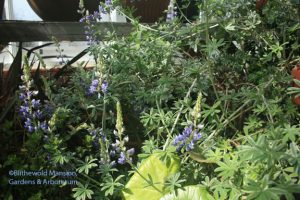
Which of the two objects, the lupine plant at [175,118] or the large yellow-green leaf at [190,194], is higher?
the lupine plant at [175,118]

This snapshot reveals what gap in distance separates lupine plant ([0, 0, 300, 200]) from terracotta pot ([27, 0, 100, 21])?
55 centimetres

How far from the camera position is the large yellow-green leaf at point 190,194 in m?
0.98

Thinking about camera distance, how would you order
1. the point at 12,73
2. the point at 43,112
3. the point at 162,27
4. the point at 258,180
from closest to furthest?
the point at 258,180 → the point at 43,112 → the point at 162,27 → the point at 12,73

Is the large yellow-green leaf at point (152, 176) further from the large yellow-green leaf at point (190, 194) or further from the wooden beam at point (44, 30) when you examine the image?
the wooden beam at point (44, 30)

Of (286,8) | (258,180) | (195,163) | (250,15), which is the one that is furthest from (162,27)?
(258,180)

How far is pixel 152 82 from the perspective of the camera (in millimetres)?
1490

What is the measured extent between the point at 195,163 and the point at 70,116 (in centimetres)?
49

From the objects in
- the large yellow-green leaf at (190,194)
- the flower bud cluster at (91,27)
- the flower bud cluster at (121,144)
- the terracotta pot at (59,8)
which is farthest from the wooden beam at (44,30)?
the large yellow-green leaf at (190,194)

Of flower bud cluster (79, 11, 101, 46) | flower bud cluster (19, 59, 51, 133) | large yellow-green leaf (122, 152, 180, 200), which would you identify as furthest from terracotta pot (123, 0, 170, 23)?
large yellow-green leaf (122, 152, 180, 200)

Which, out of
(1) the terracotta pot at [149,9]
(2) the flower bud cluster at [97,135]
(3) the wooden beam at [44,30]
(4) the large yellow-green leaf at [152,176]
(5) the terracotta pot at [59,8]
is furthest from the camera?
(1) the terracotta pot at [149,9]

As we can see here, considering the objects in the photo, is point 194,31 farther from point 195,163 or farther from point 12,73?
point 12,73

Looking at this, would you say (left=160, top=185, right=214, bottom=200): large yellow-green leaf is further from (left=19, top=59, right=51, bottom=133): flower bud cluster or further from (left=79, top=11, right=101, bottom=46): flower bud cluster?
(left=79, top=11, right=101, bottom=46): flower bud cluster

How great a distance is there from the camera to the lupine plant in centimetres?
99

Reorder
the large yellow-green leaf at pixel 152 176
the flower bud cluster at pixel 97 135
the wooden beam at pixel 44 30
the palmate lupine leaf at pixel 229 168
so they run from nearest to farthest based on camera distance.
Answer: the palmate lupine leaf at pixel 229 168 → the large yellow-green leaf at pixel 152 176 → the flower bud cluster at pixel 97 135 → the wooden beam at pixel 44 30
